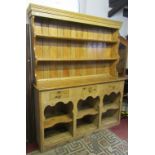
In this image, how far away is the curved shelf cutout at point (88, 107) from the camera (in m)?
2.36

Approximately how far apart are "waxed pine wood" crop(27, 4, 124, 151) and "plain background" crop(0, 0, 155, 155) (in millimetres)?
1294

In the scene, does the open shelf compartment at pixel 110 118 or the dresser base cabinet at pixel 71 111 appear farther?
the open shelf compartment at pixel 110 118

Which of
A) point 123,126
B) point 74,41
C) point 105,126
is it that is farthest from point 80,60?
point 123,126

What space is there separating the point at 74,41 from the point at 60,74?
568mm

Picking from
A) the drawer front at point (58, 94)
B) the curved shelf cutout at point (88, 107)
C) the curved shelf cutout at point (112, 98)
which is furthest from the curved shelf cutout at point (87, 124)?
the drawer front at point (58, 94)

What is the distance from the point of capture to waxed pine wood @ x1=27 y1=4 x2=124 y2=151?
6.43 feet

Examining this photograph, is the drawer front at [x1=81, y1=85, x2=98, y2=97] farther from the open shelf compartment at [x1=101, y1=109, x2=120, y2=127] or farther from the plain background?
the plain background

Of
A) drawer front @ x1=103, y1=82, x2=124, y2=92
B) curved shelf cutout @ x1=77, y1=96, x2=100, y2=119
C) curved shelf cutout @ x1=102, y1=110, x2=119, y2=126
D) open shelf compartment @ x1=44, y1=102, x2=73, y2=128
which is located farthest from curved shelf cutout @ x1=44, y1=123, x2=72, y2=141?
drawer front @ x1=103, y1=82, x2=124, y2=92

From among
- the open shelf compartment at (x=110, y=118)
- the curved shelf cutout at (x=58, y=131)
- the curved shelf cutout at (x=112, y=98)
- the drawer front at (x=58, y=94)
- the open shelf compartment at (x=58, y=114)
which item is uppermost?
the drawer front at (x=58, y=94)

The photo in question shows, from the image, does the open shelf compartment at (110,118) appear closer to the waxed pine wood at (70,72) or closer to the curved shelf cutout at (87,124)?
the waxed pine wood at (70,72)
